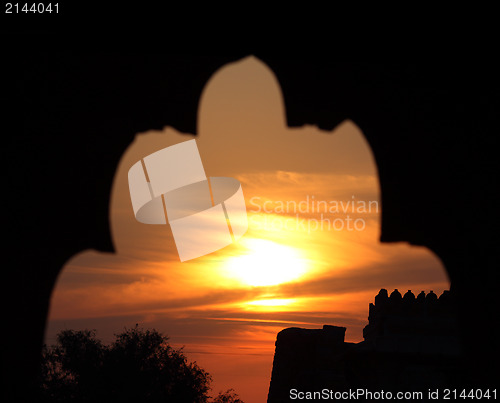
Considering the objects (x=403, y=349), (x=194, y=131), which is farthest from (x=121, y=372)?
(x=194, y=131)

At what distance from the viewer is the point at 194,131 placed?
6.34 metres

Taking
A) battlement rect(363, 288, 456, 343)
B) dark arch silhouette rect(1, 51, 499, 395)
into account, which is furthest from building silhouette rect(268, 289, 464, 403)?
dark arch silhouette rect(1, 51, 499, 395)

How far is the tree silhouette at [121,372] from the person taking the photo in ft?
55.1

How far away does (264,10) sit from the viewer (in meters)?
5.03

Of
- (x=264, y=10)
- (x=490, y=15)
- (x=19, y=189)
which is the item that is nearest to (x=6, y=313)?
(x=19, y=189)

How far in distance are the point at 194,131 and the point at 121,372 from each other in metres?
12.9

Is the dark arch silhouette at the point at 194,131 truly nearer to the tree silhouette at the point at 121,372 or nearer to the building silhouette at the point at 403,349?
the building silhouette at the point at 403,349

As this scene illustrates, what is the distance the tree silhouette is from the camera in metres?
16.8

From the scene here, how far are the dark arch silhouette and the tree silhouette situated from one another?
11.5 meters

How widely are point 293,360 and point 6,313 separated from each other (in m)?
12.5

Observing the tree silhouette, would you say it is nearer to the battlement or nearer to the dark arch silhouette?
the battlement

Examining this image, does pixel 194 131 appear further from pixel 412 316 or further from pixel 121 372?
pixel 121 372

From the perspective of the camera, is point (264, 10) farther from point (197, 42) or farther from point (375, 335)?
point (375, 335)

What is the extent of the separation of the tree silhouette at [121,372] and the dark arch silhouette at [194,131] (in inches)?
454
